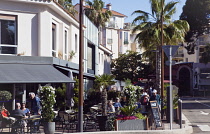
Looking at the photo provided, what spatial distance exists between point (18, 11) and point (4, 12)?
0.69 metres

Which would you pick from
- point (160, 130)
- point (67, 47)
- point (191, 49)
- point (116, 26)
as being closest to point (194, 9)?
point (191, 49)

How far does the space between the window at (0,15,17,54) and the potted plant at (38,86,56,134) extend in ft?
17.1

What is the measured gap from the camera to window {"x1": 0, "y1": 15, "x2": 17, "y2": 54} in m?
18.6

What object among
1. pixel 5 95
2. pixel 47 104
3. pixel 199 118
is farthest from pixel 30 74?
pixel 199 118

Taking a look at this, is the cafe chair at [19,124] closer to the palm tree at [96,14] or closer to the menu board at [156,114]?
the menu board at [156,114]

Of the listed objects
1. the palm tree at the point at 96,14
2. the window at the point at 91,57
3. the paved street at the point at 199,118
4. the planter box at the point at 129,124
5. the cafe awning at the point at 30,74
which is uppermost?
the palm tree at the point at 96,14

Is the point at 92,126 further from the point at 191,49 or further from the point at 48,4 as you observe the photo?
the point at 191,49

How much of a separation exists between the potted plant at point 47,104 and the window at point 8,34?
5219 mm

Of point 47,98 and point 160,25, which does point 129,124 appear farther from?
→ point 160,25

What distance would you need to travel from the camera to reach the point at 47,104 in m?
14.3

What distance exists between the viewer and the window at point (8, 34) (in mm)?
18578

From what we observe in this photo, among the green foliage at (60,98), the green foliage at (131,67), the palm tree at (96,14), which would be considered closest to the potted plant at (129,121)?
the green foliage at (60,98)

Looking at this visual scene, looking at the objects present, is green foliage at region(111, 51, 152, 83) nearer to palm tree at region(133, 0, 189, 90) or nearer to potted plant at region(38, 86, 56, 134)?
palm tree at region(133, 0, 189, 90)

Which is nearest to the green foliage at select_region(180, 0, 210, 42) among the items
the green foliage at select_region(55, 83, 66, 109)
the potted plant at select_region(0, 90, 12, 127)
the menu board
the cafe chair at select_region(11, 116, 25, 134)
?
the green foliage at select_region(55, 83, 66, 109)
